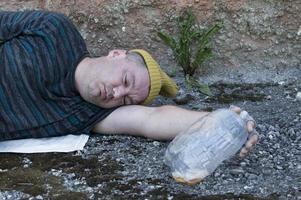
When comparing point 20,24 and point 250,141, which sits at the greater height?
point 20,24

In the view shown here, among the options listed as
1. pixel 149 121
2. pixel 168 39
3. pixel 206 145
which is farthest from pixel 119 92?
pixel 168 39

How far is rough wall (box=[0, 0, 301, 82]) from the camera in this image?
3.64 m

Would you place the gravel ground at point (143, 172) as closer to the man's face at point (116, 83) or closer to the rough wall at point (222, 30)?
the man's face at point (116, 83)

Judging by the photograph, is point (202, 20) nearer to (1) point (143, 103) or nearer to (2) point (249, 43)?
(2) point (249, 43)

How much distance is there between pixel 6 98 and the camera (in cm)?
299

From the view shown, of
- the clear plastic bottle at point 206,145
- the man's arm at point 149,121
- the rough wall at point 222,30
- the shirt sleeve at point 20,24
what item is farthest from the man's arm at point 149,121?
the rough wall at point 222,30

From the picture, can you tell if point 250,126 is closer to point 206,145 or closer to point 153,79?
point 206,145

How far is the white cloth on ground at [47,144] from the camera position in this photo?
2895 millimetres

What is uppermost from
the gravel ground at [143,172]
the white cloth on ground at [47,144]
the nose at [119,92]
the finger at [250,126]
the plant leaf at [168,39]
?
the finger at [250,126]

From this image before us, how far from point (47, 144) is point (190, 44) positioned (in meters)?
1.06

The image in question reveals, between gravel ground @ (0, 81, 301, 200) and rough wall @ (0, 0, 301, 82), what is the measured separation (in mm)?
570

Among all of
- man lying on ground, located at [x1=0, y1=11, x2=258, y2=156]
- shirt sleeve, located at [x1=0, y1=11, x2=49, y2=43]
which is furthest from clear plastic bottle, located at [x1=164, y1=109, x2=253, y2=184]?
shirt sleeve, located at [x1=0, y1=11, x2=49, y2=43]

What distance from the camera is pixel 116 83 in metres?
2.91

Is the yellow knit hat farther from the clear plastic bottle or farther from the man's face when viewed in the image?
the clear plastic bottle
